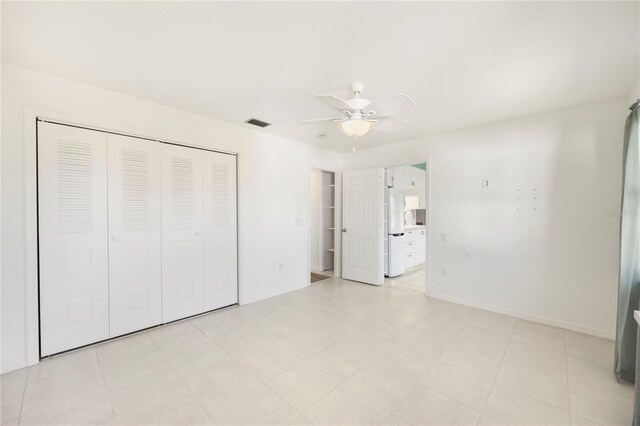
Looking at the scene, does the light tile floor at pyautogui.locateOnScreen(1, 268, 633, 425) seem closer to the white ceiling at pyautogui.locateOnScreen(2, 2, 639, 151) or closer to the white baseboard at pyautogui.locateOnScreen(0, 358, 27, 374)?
the white baseboard at pyautogui.locateOnScreen(0, 358, 27, 374)

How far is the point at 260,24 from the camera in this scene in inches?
67.6

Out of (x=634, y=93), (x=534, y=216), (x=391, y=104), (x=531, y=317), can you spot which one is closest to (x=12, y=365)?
(x=391, y=104)

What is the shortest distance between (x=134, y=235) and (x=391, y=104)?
2909 mm

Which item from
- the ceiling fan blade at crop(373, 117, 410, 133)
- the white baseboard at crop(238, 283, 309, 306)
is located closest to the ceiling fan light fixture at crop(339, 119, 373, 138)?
the ceiling fan blade at crop(373, 117, 410, 133)

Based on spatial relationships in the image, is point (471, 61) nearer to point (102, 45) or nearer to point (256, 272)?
point (102, 45)

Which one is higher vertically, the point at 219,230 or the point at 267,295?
the point at 219,230

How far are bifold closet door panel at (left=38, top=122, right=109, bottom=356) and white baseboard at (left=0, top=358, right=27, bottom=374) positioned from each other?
13 centimetres

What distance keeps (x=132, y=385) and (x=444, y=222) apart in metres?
4.08

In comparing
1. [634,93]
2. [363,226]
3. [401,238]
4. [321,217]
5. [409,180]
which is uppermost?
[634,93]

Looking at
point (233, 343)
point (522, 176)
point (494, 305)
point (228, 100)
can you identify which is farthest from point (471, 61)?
point (233, 343)

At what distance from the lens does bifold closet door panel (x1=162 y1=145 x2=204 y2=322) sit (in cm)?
310

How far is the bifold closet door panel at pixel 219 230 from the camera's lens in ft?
11.4

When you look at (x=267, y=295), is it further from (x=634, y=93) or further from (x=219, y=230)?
(x=634, y=93)

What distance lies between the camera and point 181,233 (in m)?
3.22
